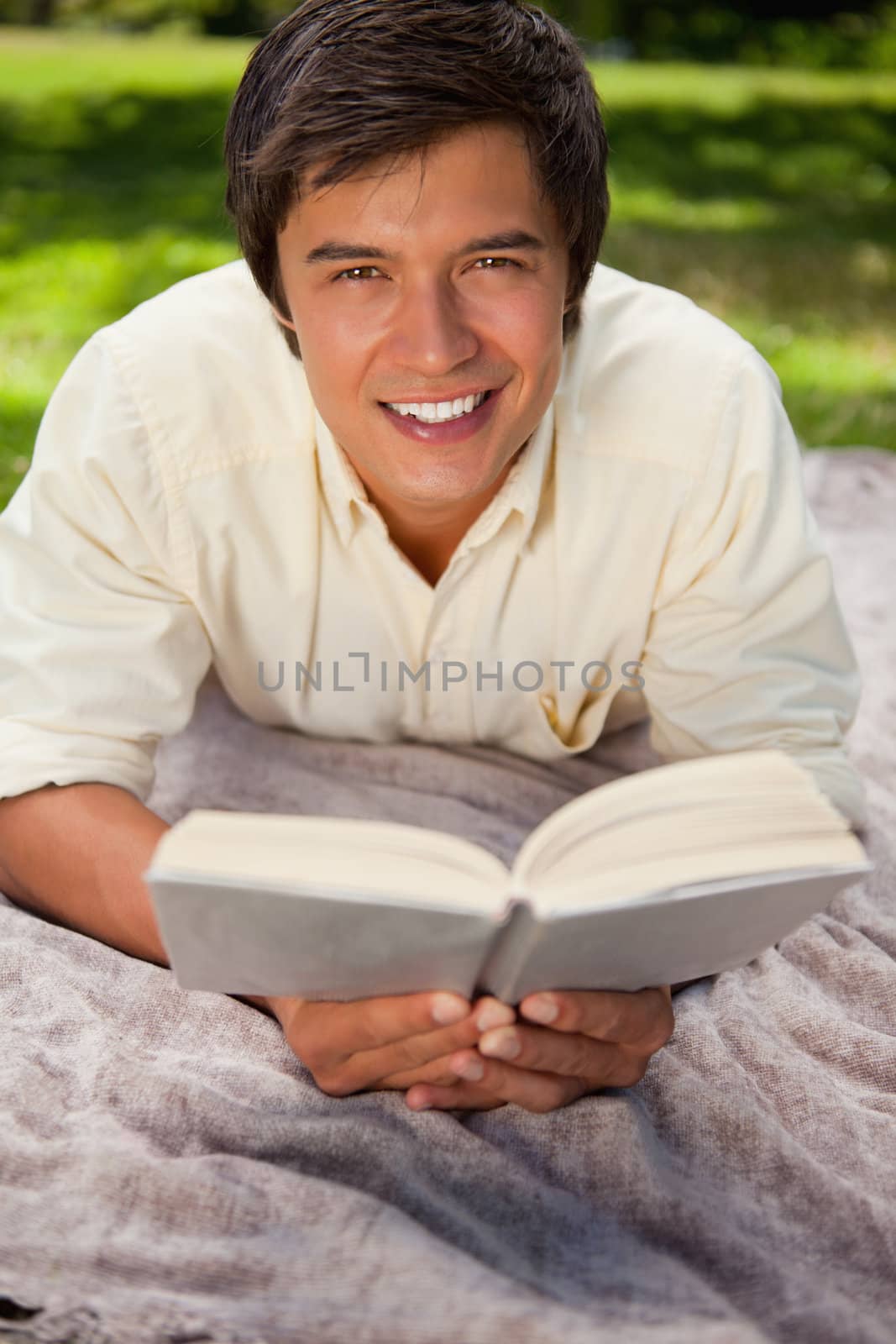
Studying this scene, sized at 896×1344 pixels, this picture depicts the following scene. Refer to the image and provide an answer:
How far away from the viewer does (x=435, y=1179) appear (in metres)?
1.61

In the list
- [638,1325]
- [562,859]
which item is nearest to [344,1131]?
[638,1325]

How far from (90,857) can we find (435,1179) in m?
0.65

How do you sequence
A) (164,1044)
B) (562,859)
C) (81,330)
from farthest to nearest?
1. (81,330)
2. (164,1044)
3. (562,859)

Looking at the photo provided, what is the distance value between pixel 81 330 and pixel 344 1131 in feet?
13.6

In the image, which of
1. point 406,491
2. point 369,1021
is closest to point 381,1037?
point 369,1021

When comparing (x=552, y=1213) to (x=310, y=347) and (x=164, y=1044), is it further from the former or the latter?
(x=310, y=347)

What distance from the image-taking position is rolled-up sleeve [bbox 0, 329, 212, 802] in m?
2.05

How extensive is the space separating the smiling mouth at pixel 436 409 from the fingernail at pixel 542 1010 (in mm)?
846

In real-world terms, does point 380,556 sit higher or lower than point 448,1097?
higher

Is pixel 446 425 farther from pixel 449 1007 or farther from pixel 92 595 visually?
pixel 449 1007

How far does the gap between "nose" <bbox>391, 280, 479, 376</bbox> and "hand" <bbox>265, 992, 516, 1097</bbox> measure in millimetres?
823

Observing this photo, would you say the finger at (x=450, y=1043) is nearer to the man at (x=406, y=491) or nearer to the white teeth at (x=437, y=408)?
the man at (x=406, y=491)

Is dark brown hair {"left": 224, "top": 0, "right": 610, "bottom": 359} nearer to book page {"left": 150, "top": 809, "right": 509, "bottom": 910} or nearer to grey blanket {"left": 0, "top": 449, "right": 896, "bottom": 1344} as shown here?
book page {"left": 150, "top": 809, "right": 509, "bottom": 910}

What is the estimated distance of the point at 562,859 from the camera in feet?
4.31
